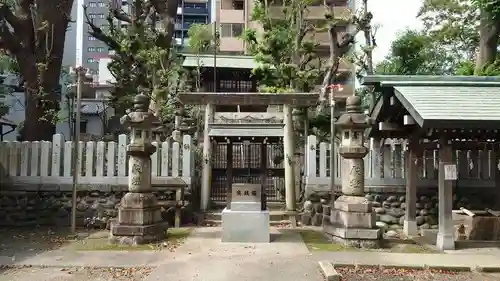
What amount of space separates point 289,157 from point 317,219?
1.87 meters

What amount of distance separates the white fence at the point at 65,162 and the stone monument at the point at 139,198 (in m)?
1.64

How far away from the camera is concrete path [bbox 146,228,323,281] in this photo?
687 centimetres

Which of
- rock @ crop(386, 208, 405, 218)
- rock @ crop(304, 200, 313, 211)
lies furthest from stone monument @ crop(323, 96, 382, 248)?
rock @ crop(386, 208, 405, 218)

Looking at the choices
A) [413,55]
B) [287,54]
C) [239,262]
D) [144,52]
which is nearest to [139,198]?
[239,262]

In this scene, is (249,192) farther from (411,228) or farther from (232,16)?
(232,16)

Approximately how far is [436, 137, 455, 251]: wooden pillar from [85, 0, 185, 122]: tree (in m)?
9.08

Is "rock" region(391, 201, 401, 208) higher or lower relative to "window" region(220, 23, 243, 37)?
lower

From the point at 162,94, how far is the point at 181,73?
4.25 meters

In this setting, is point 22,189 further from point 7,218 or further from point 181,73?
point 181,73

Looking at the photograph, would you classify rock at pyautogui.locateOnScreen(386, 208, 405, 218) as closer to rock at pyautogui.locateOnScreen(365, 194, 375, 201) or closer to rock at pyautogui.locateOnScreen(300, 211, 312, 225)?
rock at pyautogui.locateOnScreen(365, 194, 375, 201)

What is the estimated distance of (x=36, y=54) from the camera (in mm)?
13703

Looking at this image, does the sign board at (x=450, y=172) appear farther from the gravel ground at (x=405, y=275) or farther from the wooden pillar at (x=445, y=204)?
the gravel ground at (x=405, y=275)

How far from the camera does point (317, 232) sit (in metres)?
10.8

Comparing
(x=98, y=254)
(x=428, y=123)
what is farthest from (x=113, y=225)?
(x=428, y=123)
